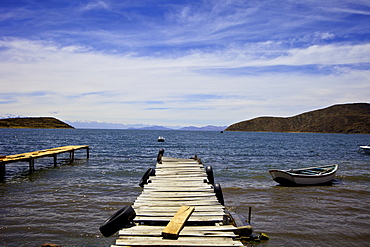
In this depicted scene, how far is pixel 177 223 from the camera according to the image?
20.4ft

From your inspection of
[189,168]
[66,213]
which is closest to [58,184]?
[66,213]

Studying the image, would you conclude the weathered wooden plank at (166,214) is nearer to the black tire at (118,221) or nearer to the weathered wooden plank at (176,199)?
the black tire at (118,221)

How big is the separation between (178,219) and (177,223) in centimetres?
26

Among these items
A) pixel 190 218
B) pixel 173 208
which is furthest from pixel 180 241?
pixel 173 208

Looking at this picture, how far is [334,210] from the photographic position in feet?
41.0

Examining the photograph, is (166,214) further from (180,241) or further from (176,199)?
(180,241)

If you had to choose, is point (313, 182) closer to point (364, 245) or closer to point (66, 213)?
point (364, 245)

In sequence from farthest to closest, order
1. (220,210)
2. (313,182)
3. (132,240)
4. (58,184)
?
1. (313,182)
2. (58,184)
3. (220,210)
4. (132,240)

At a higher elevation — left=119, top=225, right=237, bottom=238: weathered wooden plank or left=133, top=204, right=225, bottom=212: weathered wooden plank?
left=133, top=204, right=225, bottom=212: weathered wooden plank

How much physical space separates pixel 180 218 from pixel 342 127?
210260 millimetres

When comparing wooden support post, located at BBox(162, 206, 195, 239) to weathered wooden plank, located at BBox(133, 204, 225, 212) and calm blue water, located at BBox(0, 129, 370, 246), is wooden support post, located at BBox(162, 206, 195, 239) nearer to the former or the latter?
weathered wooden plank, located at BBox(133, 204, 225, 212)

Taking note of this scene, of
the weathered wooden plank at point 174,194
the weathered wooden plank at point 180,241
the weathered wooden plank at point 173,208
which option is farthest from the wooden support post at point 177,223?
the weathered wooden plank at point 174,194

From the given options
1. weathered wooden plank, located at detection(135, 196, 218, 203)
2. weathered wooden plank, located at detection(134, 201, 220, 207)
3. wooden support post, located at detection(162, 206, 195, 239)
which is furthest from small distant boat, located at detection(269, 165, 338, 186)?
wooden support post, located at detection(162, 206, 195, 239)

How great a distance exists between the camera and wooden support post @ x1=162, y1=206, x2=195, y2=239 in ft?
18.5
